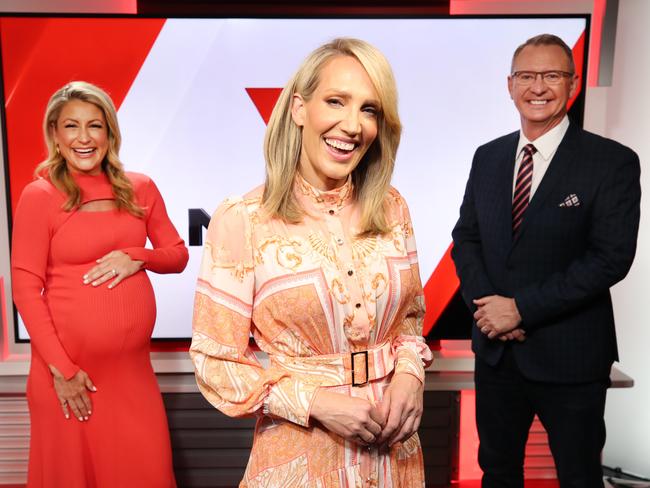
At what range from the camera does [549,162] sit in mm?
2373

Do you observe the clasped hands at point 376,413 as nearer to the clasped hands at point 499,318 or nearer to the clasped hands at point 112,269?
the clasped hands at point 499,318

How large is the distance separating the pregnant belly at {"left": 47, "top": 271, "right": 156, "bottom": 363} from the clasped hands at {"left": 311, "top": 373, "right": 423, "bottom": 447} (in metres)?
1.33

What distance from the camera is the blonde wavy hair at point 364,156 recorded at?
137cm

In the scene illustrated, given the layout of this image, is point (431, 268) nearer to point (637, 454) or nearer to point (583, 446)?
point (583, 446)

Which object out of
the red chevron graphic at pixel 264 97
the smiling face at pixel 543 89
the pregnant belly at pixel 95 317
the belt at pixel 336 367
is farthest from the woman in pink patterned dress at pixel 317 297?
the red chevron graphic at pixel 264 97

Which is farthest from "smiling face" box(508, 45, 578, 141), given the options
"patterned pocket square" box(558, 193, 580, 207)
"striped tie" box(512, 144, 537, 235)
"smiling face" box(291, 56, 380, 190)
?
"smiling face" box(291, 56, 380, 190)

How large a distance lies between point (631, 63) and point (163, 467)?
9.52 feet

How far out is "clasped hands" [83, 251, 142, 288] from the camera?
2.44 metres

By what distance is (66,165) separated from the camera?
2508 mm

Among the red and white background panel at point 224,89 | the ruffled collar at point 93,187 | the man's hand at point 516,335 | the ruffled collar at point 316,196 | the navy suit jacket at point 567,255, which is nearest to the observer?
the ruffled collar at point 316,196

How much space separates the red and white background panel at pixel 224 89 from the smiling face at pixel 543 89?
0.87 metres

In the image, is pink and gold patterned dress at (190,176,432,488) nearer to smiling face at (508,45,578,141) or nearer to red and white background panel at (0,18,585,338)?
smiling face at (508,45,578,141)

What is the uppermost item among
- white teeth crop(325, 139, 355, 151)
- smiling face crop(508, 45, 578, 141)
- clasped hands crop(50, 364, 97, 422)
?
smiling face crop(508, 45, 578, 141)

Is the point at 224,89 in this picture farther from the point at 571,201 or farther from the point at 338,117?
the point at 338,117
